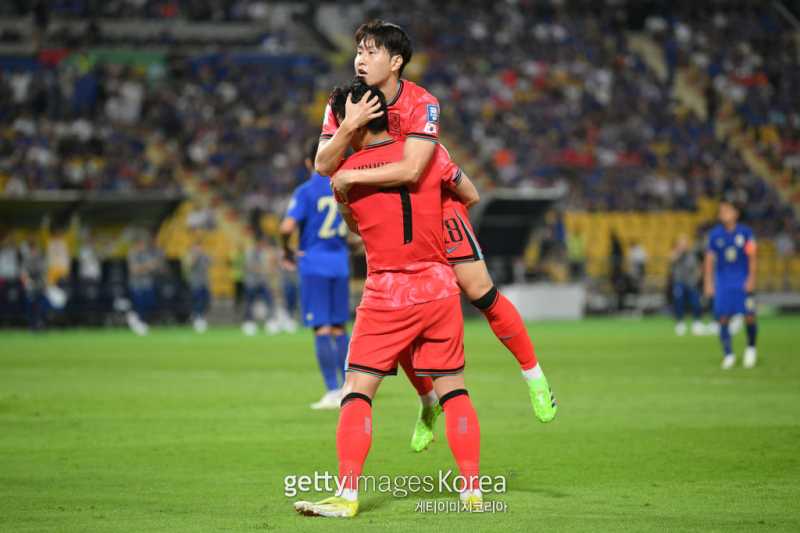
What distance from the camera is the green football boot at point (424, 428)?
8.28 m

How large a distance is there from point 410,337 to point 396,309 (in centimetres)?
18

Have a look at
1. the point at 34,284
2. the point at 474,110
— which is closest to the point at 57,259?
the point at 34,284

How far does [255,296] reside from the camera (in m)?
34.5

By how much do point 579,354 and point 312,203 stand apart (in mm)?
9564

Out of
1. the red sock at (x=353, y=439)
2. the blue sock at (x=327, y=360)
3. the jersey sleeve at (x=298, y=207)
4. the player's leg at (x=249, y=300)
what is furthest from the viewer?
the player's leg at (x=249, y=300)

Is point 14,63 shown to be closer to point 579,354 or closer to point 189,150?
point 189,150

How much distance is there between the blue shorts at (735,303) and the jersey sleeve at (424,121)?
43.9 ft

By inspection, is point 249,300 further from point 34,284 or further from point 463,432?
point 463,432

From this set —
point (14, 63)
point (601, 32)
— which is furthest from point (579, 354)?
point (601, 32)

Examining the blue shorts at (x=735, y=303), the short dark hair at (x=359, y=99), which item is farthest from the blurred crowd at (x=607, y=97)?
the short dark hair at (x=359, y=99)

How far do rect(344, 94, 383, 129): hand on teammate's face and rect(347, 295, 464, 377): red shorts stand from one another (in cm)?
106

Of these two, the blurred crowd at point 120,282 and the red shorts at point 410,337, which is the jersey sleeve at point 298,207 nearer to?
the red shorts at point 410,337

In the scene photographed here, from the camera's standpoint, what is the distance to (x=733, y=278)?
19.8m

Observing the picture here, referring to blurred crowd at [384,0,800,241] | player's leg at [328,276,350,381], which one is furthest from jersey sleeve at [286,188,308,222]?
blurred crowd at [384,0,800,241]
